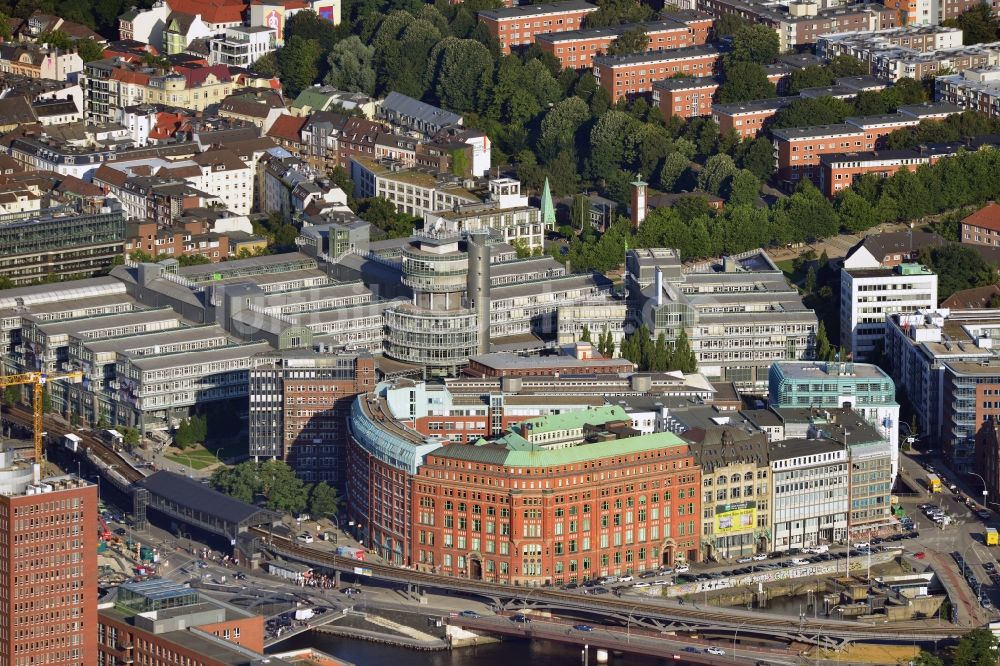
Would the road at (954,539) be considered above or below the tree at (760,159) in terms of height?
below

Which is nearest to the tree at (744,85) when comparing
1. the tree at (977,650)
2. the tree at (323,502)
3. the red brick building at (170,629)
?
the tree at (323,502)

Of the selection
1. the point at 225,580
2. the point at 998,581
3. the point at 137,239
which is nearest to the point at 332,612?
the point at 225,580

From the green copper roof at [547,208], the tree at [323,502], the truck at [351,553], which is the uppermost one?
the green copper roof at [547,208]

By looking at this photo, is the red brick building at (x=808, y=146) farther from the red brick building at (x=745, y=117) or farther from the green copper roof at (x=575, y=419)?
the green copper roof at (x=575, y=419)

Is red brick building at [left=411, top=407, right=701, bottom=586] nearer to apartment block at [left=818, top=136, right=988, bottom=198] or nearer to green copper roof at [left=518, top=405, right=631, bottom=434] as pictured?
green copper roof at [left=518, top=405, right=631, bottom=434]

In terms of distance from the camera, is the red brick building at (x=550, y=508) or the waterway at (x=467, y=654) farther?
the red brick building at (x=550, y=508)

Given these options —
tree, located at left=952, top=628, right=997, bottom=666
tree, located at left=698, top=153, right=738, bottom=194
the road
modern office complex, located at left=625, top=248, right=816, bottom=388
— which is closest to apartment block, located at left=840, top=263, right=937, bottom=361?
modern office complex, located at left=625, top=248, right=816, bottom=388

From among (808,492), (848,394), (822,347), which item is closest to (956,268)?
(822,347)

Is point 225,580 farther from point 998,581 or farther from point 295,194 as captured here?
point 295,194

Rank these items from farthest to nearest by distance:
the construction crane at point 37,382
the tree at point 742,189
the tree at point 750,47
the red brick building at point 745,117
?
the tree at point 750,47, the red brick building at point 745,117, the tree at point 742,189, the construction crane at point 37,382
